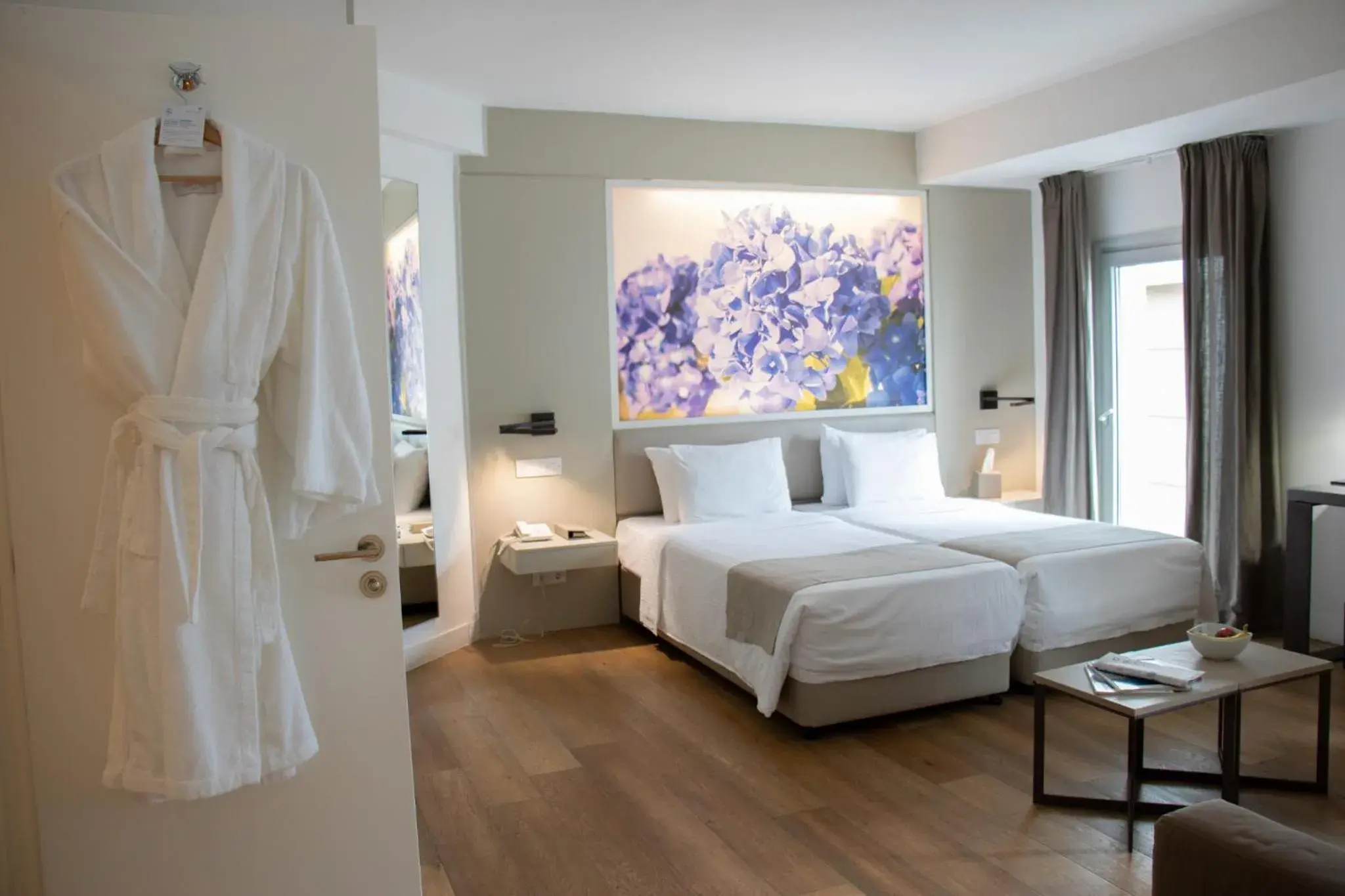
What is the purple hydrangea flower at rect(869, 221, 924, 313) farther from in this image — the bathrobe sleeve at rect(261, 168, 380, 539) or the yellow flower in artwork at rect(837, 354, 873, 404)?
the bathrobe sleeve at rect(261, 168, 380, 539)

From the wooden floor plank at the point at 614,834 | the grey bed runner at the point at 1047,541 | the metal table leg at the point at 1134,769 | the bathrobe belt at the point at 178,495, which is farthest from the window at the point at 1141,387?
the bathrobe belt at the point at 178,495

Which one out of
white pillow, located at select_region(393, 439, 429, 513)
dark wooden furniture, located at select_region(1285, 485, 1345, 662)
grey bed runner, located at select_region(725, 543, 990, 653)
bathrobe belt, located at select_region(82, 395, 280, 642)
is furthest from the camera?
white pillow, located at select_region(393, 439, 429, 513)

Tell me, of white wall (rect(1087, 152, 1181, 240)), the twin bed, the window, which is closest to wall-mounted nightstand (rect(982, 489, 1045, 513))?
the window

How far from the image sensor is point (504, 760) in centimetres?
353

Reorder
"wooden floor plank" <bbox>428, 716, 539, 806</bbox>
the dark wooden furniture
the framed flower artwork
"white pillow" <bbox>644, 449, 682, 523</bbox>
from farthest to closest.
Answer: the framed flower artwork
"white pillow" <bbox>644, 449, 682, 523</bbox>
the dark wooden furniture
"wooden floor plank" <bbox>428, 716, 539, 806</bbox>

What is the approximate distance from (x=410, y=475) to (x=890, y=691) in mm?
2163

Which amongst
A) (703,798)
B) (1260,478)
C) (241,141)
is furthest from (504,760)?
(1260,478)

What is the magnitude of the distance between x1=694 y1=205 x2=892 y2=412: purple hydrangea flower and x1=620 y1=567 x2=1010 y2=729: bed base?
6.85 ft

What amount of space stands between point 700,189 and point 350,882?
4.11 m

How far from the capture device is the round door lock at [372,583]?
210 cm

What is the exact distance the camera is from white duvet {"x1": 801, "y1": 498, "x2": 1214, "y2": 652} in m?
3.96

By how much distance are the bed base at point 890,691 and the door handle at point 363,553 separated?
1914mm

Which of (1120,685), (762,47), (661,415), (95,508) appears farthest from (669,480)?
(95,508)

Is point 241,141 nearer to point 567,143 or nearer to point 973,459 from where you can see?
point 567,143
